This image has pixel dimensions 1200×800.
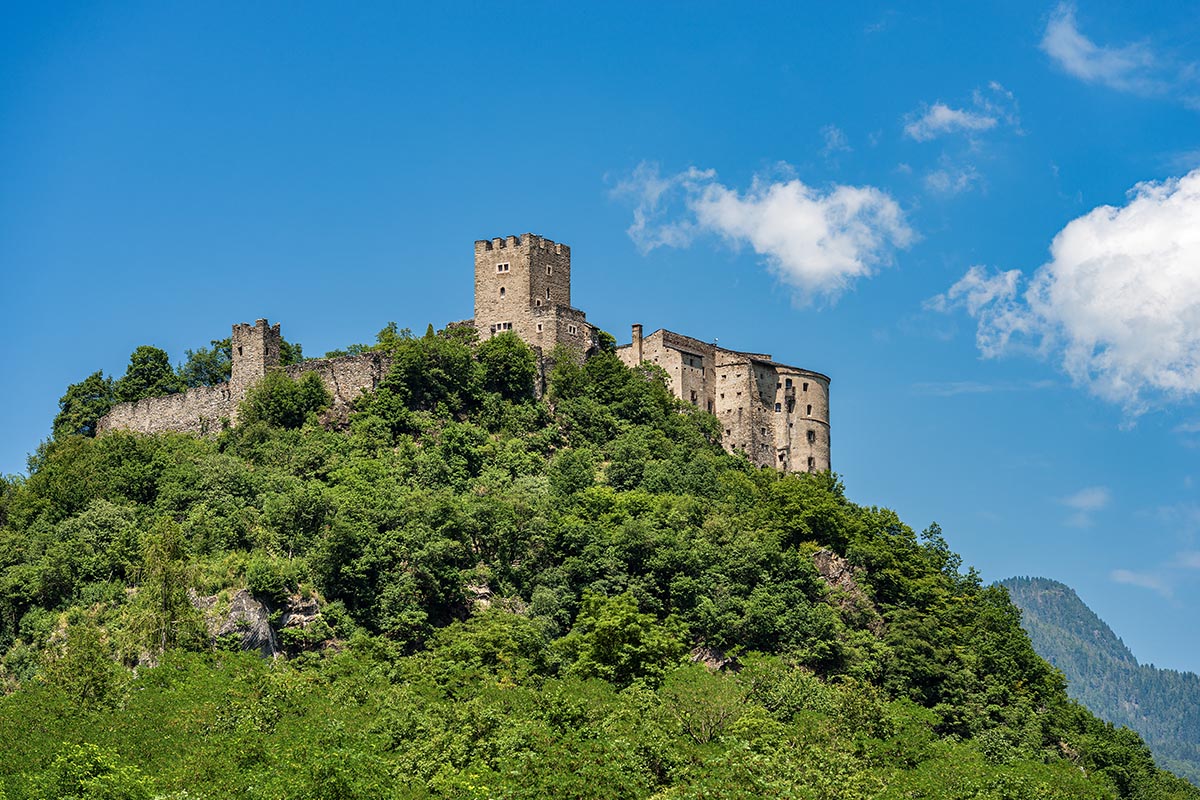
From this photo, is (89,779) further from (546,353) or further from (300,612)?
(546,353)

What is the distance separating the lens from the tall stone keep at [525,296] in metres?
85.8

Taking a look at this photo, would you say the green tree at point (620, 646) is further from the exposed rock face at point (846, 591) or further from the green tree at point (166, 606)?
the green tree at point (166, 606)

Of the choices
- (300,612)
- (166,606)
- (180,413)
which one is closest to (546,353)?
(180,413)

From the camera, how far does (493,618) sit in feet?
204

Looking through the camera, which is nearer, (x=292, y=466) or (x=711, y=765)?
(x=711, y=765)

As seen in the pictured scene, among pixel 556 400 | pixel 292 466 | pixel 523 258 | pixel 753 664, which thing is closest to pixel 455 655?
pixel 753 664

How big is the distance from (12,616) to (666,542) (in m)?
25.9

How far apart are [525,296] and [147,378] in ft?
71.2

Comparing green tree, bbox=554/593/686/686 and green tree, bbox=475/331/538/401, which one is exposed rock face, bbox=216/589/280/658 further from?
green tree, bbox=475/331/538/401

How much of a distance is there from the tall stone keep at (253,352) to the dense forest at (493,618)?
11.2 feet

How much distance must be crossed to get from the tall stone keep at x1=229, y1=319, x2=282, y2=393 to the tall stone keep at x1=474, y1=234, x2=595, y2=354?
36.7 feet

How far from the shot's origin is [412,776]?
45469 millimetres

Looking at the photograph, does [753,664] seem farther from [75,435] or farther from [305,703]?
[75,435]

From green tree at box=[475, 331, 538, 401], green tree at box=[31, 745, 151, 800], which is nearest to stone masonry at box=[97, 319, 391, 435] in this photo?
green tree at box=[475, 331, 538, 401]
